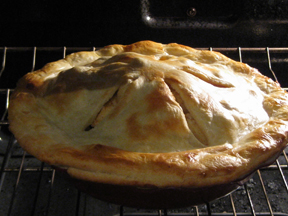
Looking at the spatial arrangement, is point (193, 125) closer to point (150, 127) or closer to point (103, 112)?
point (150, 127)

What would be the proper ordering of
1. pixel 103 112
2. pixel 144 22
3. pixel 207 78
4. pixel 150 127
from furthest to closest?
pixel 144 22 → pixel 207 78 → pixel 103 112 → pixel 150 127

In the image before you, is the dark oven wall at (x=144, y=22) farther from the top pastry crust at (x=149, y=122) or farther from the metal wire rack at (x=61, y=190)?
the top pastry crust at (x=149, y=122)

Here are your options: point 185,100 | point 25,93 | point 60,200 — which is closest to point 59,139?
point 25,93

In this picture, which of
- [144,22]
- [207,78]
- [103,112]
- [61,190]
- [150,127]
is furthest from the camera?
[144,22]

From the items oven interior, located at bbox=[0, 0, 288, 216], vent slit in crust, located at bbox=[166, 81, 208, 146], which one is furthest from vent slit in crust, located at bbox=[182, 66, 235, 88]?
oven interior, located at bbox=[0, 0, 288, 216]

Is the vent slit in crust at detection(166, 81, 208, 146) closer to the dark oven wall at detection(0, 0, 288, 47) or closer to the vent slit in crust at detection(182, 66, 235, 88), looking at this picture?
the vent slit in crust at detection(182, 66, 235, 88)

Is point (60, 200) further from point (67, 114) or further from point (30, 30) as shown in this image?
point (30, 30)

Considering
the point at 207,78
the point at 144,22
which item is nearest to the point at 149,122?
the point at 207,78

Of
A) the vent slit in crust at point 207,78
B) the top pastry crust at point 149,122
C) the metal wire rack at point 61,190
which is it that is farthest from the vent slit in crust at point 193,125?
the metal wire rack at point 61,190
